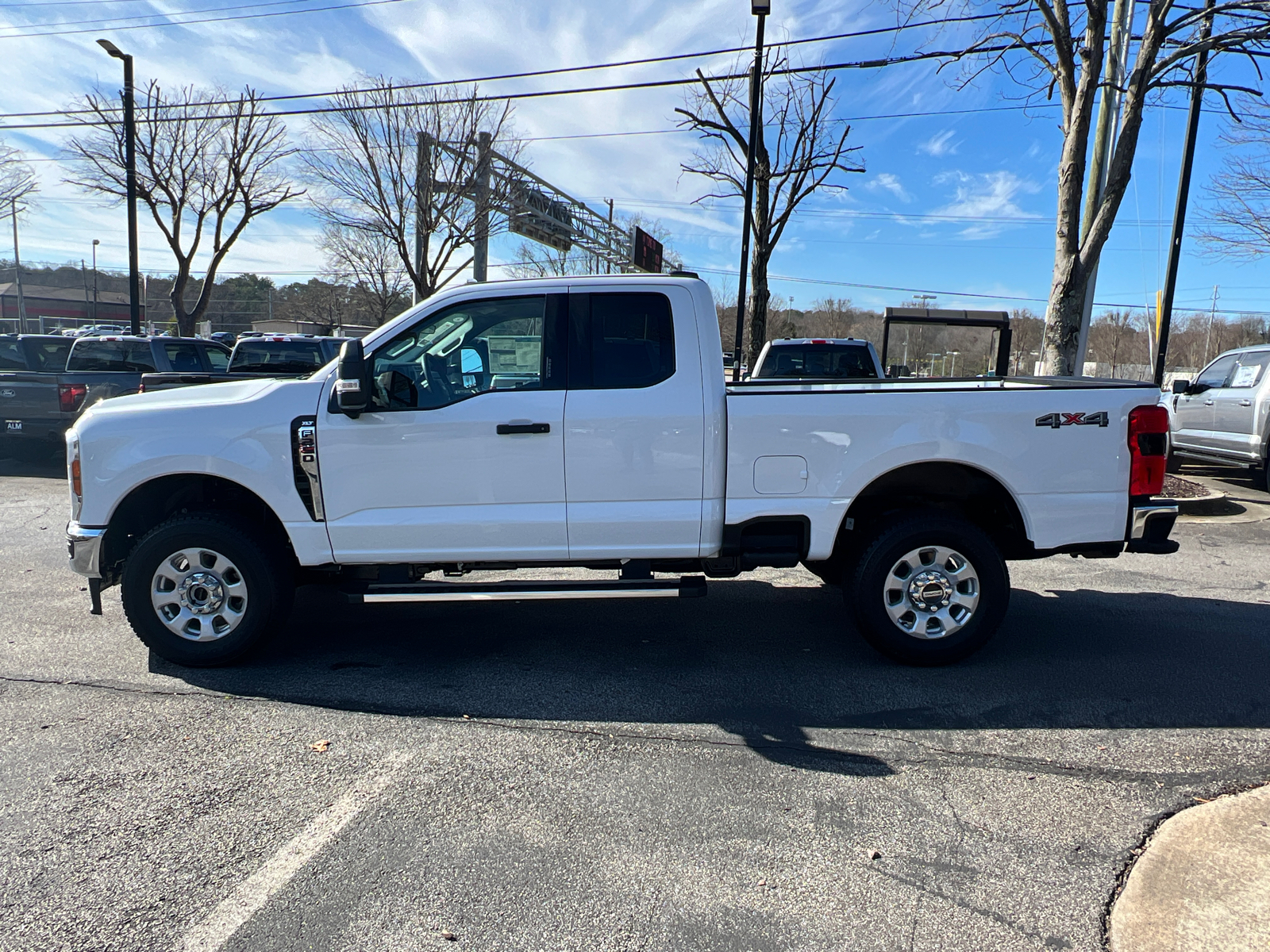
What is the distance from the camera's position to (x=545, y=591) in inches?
183

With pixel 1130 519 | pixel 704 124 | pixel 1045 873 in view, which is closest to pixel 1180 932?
pixel 1045 873

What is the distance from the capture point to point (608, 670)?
474 centimetres

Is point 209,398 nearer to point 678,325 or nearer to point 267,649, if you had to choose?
point 267,649

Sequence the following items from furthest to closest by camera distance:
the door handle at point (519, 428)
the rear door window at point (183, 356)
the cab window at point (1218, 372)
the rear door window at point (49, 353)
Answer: the rear door window at point (49, 353) → the rear door window at point (183, 356) → the cab window at point (1218, 372) → the door handle at point (519, 428)

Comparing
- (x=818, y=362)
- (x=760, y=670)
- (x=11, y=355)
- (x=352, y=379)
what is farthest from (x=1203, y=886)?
(x=11, y=355)

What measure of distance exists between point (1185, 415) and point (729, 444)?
35.1 ft

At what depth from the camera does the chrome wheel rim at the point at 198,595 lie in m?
4.66

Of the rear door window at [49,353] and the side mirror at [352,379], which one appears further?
the rear door window at [49,353]

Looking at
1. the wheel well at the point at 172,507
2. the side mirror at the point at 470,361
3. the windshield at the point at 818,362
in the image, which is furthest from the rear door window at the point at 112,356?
the side mirror at the point at 470,361

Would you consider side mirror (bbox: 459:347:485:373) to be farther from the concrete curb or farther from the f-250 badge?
the concrete curb

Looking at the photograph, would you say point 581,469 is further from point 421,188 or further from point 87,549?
point 421,188

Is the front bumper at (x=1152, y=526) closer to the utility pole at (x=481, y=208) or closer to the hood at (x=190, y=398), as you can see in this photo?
the hood at (x=190, y=398)

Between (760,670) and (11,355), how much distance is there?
13.6 meters

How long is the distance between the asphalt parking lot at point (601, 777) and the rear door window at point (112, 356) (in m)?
7.74
